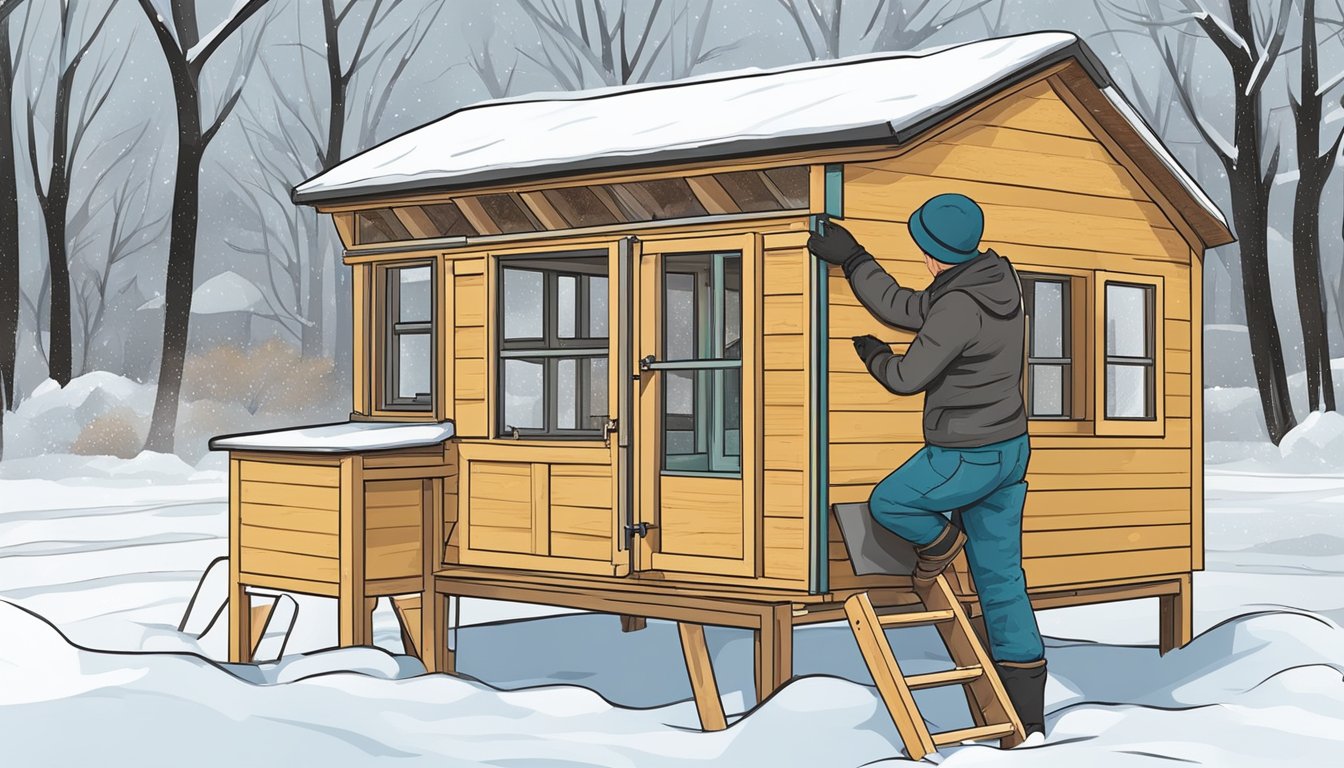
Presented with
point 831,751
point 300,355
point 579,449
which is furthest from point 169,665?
point 300,355

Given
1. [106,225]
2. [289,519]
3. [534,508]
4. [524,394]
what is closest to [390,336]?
[524,394]

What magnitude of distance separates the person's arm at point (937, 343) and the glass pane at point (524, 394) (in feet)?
9.09

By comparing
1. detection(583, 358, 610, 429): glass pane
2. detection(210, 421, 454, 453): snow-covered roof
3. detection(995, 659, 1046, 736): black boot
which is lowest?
detection(995, 659, 1046, 736): black boot

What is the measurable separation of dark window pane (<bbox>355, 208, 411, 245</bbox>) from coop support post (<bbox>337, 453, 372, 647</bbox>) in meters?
1.62

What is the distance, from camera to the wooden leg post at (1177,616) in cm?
1041

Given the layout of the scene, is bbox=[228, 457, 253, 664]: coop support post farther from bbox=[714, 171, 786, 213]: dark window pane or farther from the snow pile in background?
bbox=[714, 171, 786, 213]: dark window pane

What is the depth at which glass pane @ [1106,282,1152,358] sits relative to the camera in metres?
9.91

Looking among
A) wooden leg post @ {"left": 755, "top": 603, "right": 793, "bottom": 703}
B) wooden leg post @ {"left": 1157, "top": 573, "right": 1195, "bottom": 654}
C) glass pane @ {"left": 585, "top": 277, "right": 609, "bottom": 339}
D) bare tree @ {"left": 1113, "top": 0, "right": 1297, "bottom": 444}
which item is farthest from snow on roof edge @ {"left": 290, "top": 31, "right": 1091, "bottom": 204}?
bare tree @ {"left": 1113, "top": 0, "right": 1297, "bottom": 444}

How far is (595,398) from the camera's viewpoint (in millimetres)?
10938

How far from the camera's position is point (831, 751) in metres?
7.37

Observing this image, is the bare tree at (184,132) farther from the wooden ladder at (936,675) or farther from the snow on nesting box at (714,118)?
the wooden ladder at (936,675)

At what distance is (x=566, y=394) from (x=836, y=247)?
118 inches

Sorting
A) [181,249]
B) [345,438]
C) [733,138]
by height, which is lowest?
[345,438]

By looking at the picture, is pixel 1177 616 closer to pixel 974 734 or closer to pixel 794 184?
pixel 974 734
